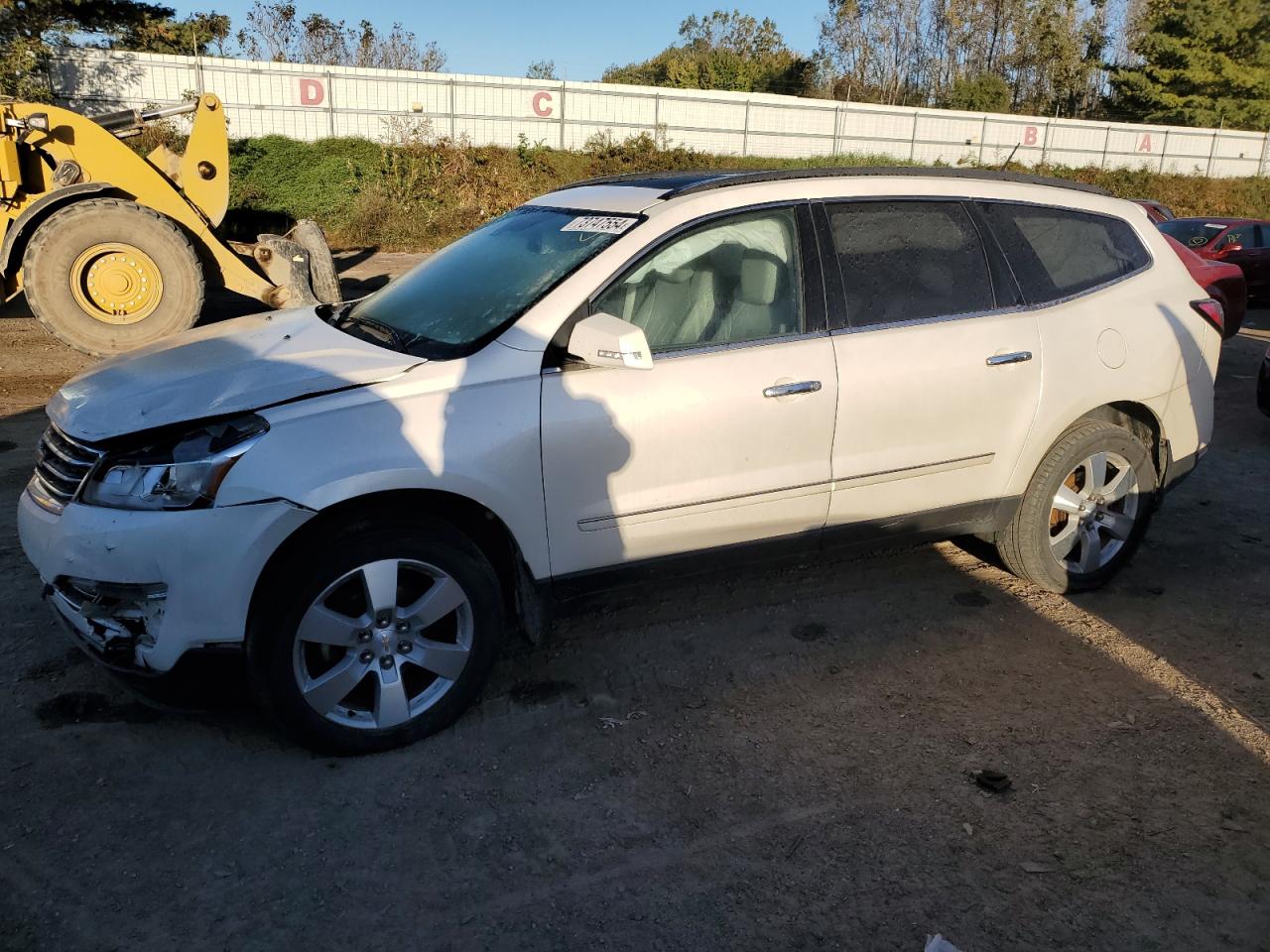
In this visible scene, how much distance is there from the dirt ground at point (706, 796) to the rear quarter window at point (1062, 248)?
4.88ft

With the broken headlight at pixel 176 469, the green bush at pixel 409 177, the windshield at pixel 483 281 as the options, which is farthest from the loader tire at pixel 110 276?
the green bush at pixel 409 177

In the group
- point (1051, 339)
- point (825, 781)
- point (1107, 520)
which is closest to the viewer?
point (825, 781)

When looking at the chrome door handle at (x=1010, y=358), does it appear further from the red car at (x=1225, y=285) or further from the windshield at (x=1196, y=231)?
the windshield at (x=1196, y=231)

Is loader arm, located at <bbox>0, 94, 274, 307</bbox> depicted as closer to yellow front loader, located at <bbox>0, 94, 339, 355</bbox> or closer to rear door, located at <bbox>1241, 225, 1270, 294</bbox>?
yellow front loader, located at <bbox>0, 94, 339, 355</bbox>

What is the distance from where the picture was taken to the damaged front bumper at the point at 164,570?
2.87m

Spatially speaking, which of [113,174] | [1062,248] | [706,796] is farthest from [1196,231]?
[706,796]

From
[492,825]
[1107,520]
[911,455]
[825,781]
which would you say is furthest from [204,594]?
[1107,520]

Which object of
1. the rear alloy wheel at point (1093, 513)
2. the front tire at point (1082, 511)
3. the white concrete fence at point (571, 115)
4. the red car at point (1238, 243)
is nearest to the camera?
the front tire at point (1082, 511)

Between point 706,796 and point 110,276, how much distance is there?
7884 mm

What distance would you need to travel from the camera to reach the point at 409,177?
2225 centimetres

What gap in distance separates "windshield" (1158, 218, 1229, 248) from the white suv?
1282cm

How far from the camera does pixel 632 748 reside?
10.9ft

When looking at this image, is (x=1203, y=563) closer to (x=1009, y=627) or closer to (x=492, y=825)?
(x=1009, y=627)

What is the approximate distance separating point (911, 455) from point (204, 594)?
2642 millimetres
